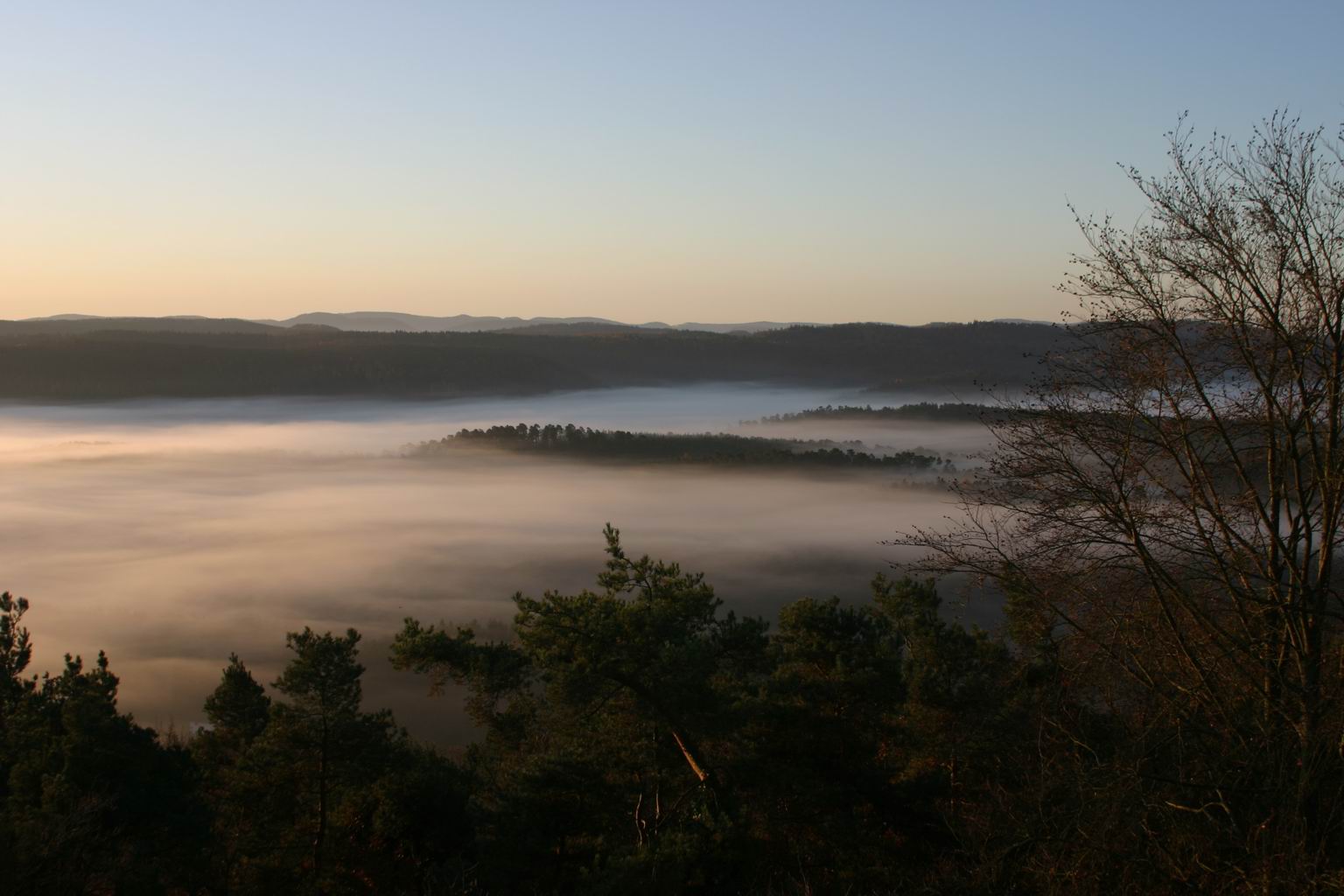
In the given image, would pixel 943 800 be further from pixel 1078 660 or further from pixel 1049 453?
pixel 1049 453

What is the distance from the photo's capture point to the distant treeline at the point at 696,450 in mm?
141000

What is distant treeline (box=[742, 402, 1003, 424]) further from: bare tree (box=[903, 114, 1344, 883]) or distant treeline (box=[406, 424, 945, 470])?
bare tree (box=[903, 114, 1344, 883])

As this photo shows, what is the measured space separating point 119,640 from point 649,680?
8475cm

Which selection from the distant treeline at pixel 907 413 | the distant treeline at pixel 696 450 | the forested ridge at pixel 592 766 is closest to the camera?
the forested ridge at pixel 592 766

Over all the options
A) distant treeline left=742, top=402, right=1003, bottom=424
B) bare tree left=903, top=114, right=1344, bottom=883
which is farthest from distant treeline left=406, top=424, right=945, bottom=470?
bare tree left=903, top=114, right=1344, bottom=883

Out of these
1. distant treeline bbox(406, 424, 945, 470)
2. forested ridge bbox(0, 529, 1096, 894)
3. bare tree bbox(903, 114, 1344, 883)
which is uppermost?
bare tree bbox(903, 114, 1344, 883)

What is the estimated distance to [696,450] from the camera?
6363 inches

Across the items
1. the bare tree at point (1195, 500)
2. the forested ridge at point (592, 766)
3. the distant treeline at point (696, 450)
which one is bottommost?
the distant treeline at point (696, 450)

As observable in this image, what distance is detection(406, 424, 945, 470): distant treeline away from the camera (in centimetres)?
14100

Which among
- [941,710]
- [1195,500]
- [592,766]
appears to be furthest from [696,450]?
[1195,500]

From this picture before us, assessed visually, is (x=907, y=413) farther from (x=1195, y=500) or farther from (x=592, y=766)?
(x=1195, y=500)

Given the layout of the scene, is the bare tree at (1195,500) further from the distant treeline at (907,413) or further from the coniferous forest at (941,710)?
the distant treeline at (907,413)

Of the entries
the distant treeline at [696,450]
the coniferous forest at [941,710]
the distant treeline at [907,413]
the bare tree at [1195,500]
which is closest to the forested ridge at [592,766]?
the coniferous forest at [941,710]

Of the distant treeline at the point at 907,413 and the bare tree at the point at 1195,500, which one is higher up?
the bare tree at the point at 1195,500
